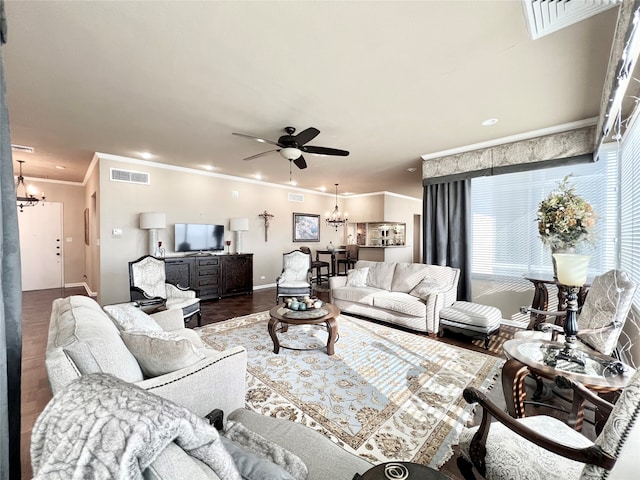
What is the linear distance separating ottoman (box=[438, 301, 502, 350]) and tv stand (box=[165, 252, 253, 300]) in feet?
13.5

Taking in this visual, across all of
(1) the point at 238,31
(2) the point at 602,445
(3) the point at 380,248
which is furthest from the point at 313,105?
(3) the point at 380,248

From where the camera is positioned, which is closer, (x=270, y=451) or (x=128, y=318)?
(x=270, y=451)

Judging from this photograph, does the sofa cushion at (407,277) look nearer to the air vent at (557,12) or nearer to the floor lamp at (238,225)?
the air vent at (557,12)

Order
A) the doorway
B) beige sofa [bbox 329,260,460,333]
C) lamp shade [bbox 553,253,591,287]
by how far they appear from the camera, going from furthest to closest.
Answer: the doorway < beige sofa [bbox 329,260,460,333] < lamp shade [bbox 553,253,591,287]

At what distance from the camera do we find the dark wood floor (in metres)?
1.95

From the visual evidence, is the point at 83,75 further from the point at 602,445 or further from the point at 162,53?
the point at 602,445

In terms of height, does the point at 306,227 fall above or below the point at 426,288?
above

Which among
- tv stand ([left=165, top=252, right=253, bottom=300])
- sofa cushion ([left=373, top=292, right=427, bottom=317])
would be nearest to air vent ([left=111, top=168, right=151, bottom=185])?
tv stand ([left=165, top=252, right=253, bottom=300])

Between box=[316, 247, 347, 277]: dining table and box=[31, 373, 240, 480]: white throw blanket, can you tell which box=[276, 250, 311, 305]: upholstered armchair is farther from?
box=[31, 373, 240, 480]: white throw blanket

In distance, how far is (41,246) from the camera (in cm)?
670

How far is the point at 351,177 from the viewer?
21.6 ft

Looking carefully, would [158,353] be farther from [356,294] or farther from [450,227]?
[450,227]

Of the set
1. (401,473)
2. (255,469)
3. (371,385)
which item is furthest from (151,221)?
(401,473)

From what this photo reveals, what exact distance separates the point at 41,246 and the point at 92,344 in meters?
8.08
